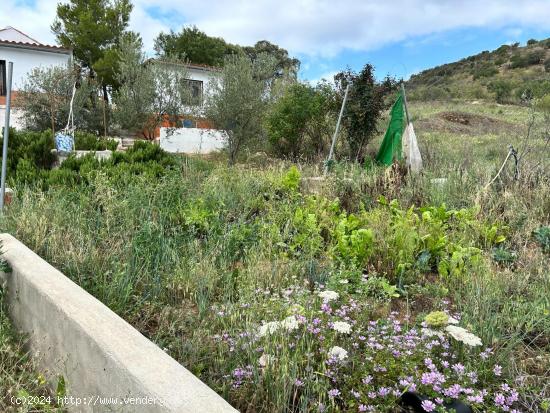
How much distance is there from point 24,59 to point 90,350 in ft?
74.0

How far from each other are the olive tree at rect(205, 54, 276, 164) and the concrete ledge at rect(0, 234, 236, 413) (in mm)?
9831

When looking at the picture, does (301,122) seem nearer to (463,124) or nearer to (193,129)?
(193,129)

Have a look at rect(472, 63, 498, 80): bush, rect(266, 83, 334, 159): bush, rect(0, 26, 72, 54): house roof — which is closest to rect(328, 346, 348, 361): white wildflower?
rect(266, 83, 334, 159): bush

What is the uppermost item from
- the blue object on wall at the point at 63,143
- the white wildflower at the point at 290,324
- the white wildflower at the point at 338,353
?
the blue object on wall at the point at 63,143

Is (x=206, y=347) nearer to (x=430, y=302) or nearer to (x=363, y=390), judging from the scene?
(x=363, y=390)

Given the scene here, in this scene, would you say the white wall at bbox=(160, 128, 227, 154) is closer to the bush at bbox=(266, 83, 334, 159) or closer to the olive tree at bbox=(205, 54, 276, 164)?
the olive tree at bbox=(205, 54, 276, 164)

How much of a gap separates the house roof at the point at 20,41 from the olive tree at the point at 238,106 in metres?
11.6

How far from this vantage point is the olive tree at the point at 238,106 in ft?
41.8

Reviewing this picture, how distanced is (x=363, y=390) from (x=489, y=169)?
197 inches

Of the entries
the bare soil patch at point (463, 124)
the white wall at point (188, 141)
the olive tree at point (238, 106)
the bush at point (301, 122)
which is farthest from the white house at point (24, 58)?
the bare soil patch at point (463, 124)

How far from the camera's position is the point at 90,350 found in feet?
7.22

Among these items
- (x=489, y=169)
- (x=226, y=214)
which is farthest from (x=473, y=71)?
(x=226, y=214)

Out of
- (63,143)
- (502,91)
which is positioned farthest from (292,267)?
(502,91)

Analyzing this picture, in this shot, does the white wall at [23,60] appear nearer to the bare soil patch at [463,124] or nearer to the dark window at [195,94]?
the dark window at [195,94]
